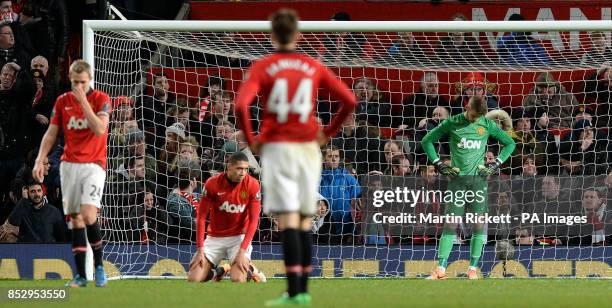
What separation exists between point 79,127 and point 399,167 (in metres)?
5.26

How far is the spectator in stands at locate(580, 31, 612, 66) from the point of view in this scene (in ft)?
50.1

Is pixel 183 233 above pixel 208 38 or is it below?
→ below

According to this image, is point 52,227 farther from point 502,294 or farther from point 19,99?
point 502,294

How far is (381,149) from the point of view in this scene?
1520 centimetres

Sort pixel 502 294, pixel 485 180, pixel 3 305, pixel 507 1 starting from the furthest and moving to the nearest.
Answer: pixel 507 1
pixel 485 180
pixel 502 294
pixel 3 305

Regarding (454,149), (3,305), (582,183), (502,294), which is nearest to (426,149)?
(454,149)

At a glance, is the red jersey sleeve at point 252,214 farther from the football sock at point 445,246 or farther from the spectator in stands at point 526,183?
the spectator in stands at point 526,183

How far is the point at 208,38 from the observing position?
600 inches

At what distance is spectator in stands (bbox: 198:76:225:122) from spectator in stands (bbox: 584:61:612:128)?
179 inches

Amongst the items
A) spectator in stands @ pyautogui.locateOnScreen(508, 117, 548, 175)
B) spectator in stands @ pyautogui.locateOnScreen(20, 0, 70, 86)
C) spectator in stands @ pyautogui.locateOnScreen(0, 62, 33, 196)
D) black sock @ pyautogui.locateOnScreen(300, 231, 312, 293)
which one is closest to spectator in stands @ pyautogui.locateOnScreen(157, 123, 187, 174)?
spectator in stands @ pyautogui.locateOnScreen(0, 62, 33, 196)

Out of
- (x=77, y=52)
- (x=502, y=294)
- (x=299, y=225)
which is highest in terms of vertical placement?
(x=77, y=52)

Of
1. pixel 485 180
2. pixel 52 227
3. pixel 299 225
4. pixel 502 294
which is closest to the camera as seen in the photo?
pixel 299 225

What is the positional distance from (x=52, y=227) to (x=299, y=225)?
7144 mm

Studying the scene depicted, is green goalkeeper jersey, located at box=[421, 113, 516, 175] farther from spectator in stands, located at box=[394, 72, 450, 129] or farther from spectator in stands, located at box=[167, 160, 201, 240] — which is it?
spectator in stands, located at box=[167, 160, 201, 240]
